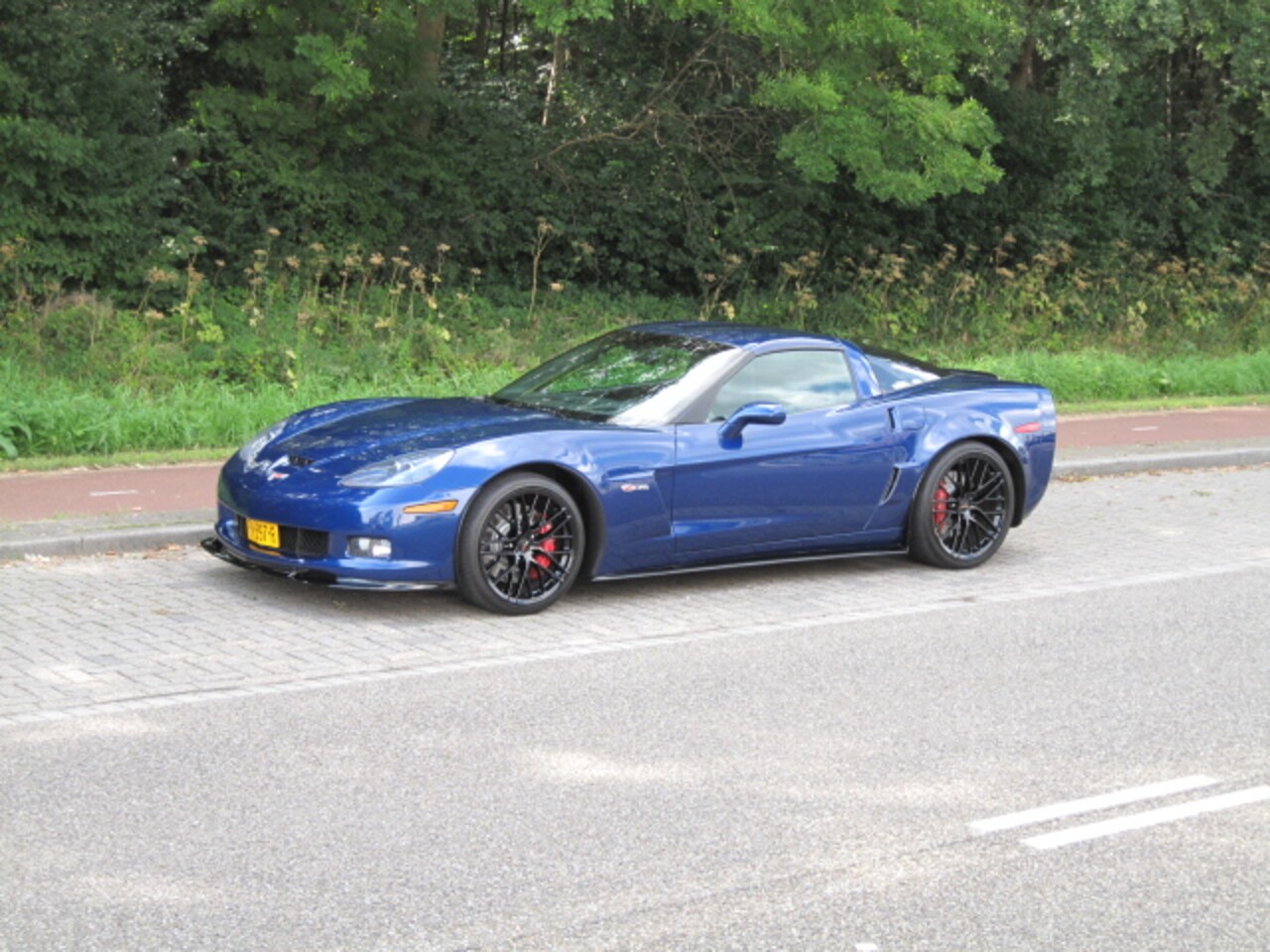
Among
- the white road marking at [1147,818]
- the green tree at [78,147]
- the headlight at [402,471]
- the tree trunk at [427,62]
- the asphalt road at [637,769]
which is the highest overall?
the tree trunk at [427,62]

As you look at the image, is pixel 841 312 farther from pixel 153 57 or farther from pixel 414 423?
pixel 414 423

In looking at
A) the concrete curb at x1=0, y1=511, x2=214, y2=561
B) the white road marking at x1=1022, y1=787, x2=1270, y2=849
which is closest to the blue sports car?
the concrete curb at x1=0, y1=511, x2=214, y2=561

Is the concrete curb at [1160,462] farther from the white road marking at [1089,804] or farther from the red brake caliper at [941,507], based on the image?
the white road marking at [1089,804]

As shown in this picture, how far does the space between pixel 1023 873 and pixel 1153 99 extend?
2840cm

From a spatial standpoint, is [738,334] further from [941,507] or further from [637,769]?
[637,769]

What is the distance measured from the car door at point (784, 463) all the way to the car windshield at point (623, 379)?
21 cm

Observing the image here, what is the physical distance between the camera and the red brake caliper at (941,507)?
966cm

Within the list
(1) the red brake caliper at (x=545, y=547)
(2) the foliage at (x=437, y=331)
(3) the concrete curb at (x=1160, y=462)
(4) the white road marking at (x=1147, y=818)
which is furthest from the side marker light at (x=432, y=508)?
(3) the concrete curb at (x=1160, y=462)

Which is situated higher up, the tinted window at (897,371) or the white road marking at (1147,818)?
the tinted window at (897,371)

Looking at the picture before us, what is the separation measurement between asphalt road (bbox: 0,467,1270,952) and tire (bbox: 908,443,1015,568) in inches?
19.6

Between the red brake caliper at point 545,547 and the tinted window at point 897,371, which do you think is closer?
the red brake caliper at point 545,547

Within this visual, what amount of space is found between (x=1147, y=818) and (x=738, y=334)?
459cm

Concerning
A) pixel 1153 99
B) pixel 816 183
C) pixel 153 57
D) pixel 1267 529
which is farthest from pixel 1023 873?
pixel 1153 99

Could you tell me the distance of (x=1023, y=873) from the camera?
4965 mm
